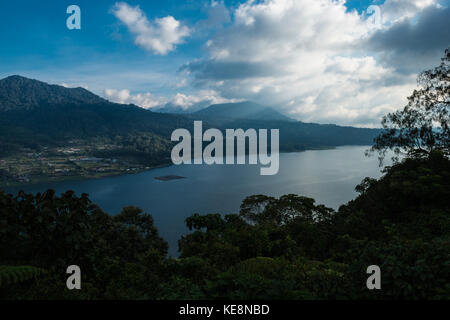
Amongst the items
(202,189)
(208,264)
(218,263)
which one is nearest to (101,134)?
(202,189)

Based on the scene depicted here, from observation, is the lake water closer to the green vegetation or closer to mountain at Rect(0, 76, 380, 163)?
the green vegetation

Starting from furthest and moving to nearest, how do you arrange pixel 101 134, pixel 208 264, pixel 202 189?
pixel 101 134, pixel 202 189, pixel 208 264

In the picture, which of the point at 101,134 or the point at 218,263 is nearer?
the point at 218,263

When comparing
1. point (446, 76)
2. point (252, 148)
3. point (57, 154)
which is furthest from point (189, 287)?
point (252, 148)

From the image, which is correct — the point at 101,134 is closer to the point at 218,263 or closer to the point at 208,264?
the point at 218,263

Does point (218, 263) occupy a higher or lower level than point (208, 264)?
lower

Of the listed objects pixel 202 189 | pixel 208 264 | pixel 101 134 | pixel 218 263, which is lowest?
pixel 202 189

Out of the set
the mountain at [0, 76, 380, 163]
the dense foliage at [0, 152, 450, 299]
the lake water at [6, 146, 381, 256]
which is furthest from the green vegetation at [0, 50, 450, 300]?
the mountain at [0, 76, 380, 163]
